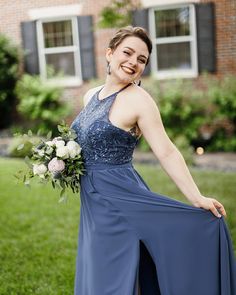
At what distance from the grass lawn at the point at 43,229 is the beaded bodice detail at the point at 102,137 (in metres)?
0.87

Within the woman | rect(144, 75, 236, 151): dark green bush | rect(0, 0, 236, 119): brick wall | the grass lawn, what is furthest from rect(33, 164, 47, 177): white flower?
rect(0, 0, 236, 119): brick wall

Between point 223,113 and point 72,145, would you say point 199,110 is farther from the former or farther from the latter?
point 72,145

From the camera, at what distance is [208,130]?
31.7 feet

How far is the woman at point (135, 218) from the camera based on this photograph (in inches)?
84.6

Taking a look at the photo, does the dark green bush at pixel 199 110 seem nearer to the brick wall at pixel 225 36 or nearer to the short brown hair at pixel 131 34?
the brick wall at pixel 225 36

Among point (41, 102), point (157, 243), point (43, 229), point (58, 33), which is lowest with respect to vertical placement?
point (43, 229)

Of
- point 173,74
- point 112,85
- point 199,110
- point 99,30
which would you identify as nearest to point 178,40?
point 173,74

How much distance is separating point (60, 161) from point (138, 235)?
18.6 inches

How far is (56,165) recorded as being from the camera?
7.39 feet

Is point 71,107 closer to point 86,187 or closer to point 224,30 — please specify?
point 224,30

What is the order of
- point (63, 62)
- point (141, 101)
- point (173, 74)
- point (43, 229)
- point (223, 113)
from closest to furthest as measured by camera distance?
point (141, 101) → point (43, 229) → point (223, 113) → point (173, 74) → point (63, 62)

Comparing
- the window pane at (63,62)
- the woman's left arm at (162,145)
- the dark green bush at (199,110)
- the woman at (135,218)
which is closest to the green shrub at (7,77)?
the window pane at (63,62)

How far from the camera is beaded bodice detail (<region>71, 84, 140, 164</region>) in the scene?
2.15 m

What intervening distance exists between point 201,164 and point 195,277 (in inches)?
237
